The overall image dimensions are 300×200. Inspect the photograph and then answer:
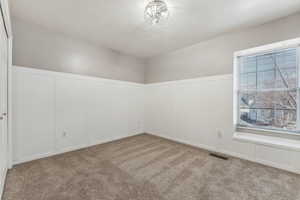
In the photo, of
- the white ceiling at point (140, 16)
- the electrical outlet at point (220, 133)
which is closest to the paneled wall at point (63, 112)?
the white ceiling at point (140, 16)

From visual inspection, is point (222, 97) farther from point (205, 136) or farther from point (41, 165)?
point (41, 165)

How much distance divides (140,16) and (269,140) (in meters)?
3.13

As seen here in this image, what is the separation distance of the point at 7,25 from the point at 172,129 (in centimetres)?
366

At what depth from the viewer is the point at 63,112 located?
268 cm

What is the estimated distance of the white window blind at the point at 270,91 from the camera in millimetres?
2219

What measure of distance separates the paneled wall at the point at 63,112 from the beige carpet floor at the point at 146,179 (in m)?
0.30

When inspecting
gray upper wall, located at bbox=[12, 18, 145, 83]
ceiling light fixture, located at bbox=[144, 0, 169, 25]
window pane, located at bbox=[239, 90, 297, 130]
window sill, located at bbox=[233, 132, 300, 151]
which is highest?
ceiling light fixture, located at bbox=[144, 0, 169, 25]

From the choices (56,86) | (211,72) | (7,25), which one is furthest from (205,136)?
(7,25)

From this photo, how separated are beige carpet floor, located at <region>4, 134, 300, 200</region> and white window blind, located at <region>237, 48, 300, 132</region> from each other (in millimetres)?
839

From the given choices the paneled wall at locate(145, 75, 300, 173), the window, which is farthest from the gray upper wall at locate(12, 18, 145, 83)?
the window

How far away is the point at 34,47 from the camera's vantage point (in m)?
2.41

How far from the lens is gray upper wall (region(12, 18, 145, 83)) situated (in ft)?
7.52

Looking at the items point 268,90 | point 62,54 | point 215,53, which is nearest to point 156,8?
point 215,53

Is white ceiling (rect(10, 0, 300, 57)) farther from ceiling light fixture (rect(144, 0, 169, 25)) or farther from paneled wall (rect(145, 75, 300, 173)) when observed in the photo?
paneled wall (rect(145, 75, 300, 173))
